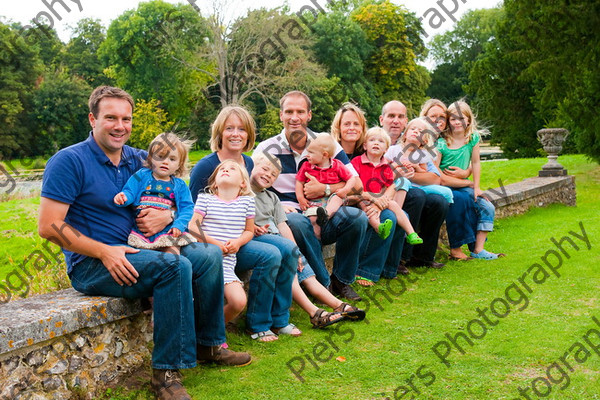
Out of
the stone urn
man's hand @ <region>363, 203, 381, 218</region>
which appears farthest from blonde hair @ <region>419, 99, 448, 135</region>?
the stone urn

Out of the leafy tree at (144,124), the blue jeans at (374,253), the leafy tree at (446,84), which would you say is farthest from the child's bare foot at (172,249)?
the leafy tree at (446,84)

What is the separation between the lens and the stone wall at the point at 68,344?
2539mm

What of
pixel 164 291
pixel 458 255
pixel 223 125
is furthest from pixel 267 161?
pixel 458 255

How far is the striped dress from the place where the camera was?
373 cm

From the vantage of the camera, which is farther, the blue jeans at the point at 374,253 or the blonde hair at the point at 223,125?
the blue jeans at the point at 374,253

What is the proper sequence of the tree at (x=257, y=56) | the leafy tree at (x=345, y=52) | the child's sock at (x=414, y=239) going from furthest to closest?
1. the leafy tree at (x=345, y=52)
2. the tree at (x=257, y=56)
3. the child's sock at (x=414, y=239)

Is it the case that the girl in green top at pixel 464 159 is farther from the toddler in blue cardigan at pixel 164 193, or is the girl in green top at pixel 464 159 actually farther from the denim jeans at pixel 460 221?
the toddler in blue cardigan at pixel 164 193

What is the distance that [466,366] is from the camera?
3.22 metres

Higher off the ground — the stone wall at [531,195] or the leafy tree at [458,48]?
the leafy tree at [458,48]

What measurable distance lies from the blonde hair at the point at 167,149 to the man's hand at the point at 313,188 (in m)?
1.41

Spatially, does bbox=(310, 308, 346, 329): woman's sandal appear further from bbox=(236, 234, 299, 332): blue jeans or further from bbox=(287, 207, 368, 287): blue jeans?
bbox=(287, 207, 368, 287): blue jeans

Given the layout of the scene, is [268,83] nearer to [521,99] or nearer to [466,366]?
[521,99]

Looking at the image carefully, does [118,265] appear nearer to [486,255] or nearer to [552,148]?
[486,255]

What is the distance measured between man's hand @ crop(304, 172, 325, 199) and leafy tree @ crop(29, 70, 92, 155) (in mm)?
28315
